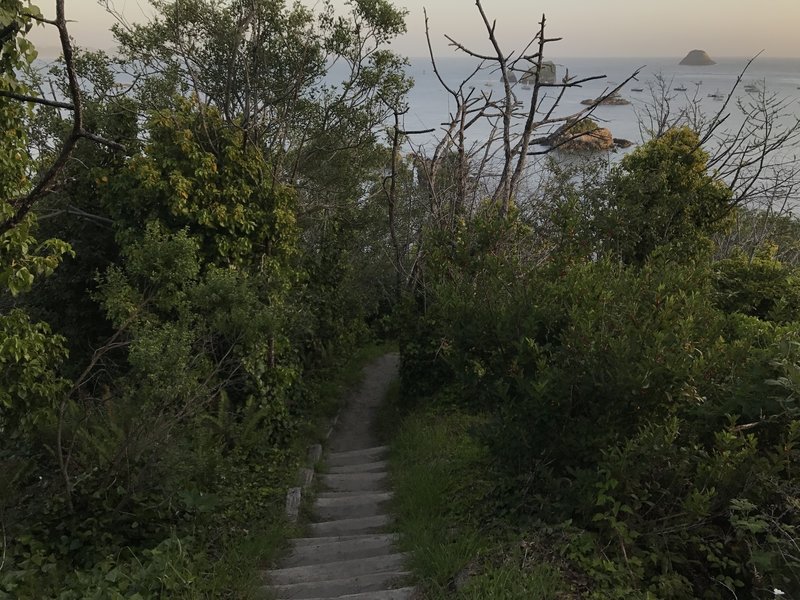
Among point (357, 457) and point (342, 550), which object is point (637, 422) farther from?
point (357, 457)

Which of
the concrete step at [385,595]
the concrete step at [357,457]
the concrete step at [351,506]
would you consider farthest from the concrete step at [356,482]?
the concrete step at [385,595]

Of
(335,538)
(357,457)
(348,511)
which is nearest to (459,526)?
(335,538)

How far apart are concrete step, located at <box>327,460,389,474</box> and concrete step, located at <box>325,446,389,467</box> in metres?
0.18

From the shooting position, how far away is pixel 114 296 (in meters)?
7.27

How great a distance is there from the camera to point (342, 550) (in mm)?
5289

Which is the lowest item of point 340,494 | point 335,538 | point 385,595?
point 340,494

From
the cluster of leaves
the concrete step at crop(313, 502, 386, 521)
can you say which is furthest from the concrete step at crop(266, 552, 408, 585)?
the concrete step at crop(313, 502, 386, 521)

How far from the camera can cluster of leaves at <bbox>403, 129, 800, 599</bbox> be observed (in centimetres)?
375

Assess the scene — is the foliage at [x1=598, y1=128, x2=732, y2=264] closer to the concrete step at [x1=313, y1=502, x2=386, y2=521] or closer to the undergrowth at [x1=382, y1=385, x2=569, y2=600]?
the undergrowth at [x1=382, y1=385, x2=569, y2=600]

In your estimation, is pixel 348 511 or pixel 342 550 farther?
pixel 348 511

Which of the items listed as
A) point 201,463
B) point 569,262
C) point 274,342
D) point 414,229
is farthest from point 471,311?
point 414,229

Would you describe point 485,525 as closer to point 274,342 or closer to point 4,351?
point 4,351

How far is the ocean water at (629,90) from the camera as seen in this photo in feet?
40.5

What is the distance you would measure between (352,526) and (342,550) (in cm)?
77
